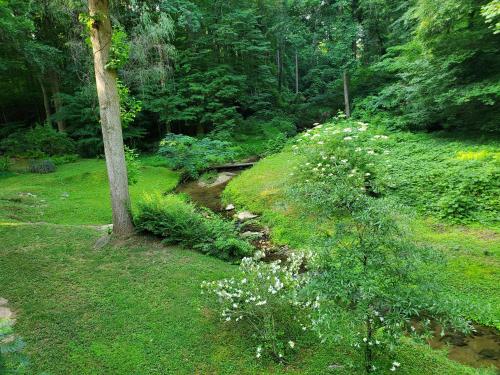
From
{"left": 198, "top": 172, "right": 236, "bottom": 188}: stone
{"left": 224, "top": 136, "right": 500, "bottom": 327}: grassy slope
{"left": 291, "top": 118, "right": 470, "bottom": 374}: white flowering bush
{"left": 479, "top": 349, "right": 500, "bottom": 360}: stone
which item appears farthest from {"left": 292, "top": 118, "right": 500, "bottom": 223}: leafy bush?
{"left": 198, "top": 172, "right": 236, "bottom": 188}: stone

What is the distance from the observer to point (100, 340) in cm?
399

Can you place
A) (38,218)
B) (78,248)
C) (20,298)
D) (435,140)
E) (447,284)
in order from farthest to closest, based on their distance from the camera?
(435,140), (38,218), (78,248), (447,284), (20,298)

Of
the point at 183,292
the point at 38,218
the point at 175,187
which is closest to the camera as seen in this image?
the point at 183,292

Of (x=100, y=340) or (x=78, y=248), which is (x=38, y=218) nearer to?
(x=78, y=248)

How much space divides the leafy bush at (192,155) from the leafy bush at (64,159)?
4.26 m

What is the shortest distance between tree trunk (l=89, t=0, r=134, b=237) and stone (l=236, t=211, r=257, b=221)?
3.79 meters

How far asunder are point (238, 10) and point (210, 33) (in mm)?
2296

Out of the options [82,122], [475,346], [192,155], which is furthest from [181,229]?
[82,122]

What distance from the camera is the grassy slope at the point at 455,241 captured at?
186 inches

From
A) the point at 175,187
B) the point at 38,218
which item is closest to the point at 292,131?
the point at 175,187

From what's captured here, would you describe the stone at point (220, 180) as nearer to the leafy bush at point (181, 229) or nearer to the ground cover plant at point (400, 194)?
the ground cover plant at point (400, 194)

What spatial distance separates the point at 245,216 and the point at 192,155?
682 centimetres

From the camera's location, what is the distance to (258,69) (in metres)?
23.4

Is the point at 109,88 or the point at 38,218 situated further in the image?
the point at 38,218
